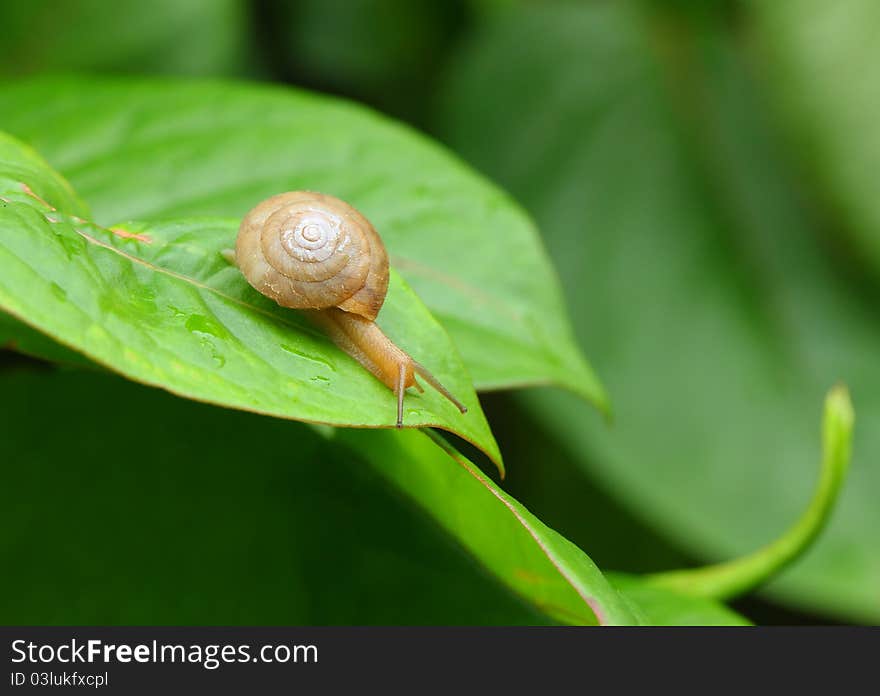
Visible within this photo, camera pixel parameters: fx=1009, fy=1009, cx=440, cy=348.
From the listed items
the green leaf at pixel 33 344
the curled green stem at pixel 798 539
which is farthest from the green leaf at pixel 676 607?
the green leaf at pixel 33 344

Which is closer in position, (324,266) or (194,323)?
(194,323)

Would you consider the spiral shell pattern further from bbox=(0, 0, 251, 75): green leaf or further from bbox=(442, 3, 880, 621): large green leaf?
bbox=(0, 0, 251, 75): green leaf

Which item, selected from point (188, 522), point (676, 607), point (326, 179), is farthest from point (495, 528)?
point (326, 179)

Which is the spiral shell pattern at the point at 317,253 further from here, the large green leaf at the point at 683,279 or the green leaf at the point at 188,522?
the large green leaf at the point at 683,279

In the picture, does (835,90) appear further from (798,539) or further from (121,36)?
(121,36)

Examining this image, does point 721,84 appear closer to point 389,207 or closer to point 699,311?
point 699,311

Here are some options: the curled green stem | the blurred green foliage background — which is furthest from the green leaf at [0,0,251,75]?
the curled green stem

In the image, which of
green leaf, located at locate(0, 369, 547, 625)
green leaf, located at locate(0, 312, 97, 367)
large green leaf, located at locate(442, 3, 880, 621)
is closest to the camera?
green leaf, located at locate(0, 312, 97, 367)
